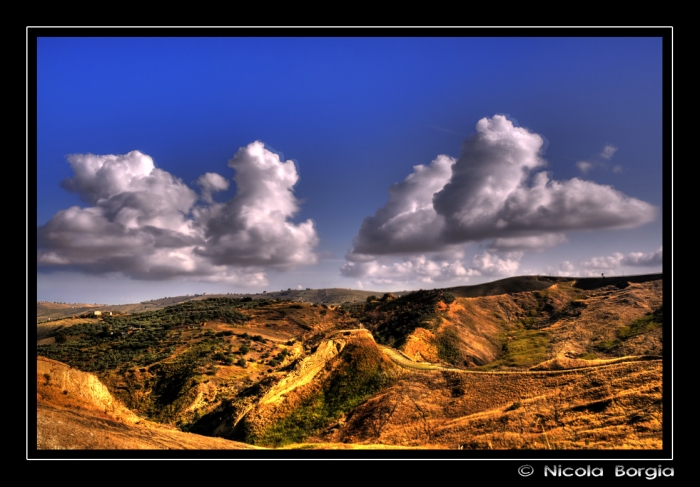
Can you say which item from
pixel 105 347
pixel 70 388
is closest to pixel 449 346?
pixel 70 388

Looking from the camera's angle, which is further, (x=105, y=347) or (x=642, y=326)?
(x=642, y=326)

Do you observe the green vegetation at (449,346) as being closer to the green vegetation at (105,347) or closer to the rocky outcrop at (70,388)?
the green vegetation at (105,347)

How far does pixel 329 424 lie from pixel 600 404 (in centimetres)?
1217

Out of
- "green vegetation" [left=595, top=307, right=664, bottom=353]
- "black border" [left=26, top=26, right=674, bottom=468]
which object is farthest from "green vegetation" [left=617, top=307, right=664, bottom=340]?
"black border" [left=26, top=26, right=674, bottom=468]

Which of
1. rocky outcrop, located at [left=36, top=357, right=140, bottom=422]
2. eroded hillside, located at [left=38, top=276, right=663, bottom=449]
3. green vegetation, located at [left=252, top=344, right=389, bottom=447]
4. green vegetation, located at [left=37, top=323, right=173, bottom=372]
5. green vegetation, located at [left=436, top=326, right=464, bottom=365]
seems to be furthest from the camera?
green vegetation, located at [left=436, top=326, right=464, bottom=365]

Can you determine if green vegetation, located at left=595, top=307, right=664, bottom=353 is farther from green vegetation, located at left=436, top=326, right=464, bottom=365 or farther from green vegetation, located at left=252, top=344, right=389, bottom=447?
green vegetation, located at left=252, top=344, right=389, bottom=447

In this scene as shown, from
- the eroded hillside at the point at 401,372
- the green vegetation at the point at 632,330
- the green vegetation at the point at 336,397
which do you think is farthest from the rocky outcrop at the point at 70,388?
the green vegetation at the point at 632,330

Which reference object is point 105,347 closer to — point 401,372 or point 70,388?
point 70,388

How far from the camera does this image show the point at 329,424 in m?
18.5

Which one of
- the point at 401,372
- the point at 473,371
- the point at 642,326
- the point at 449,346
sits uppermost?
the point at 473,371
